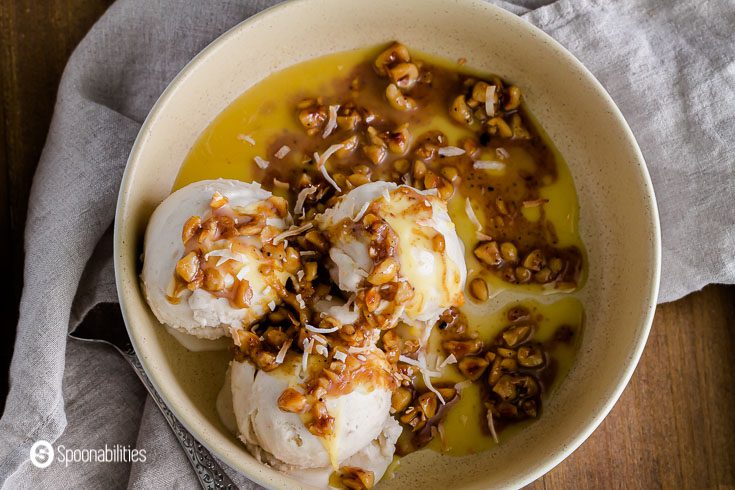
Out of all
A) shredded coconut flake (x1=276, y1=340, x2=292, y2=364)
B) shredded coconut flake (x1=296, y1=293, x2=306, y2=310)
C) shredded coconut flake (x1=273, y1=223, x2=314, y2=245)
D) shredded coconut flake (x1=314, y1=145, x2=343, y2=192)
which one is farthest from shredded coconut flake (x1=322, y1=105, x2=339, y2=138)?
shredded coconut flake (x1=276, y1=340, x2=292, y2=364)

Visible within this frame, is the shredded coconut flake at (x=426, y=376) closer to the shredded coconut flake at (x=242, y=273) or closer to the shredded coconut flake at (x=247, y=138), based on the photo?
the shredded coconut flake at (x=242, y=273)

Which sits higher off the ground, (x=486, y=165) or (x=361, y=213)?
(x=361, y=213)

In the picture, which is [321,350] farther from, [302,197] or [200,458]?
[200,458]

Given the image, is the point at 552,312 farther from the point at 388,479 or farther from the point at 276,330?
the point at 276,330

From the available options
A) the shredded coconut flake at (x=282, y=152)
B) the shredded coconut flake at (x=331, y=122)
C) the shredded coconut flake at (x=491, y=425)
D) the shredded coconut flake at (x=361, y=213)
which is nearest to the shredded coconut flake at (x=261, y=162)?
the shredded coconut flake at (x=282, y=152)

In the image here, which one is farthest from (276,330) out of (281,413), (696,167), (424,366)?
(696,167)


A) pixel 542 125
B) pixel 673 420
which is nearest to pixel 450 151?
pixel 542 125
